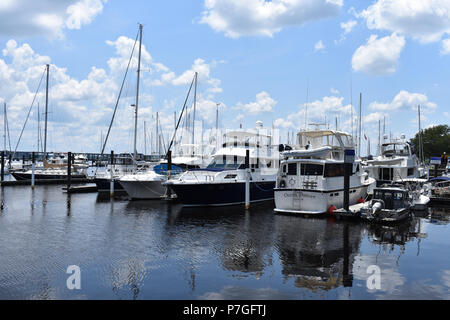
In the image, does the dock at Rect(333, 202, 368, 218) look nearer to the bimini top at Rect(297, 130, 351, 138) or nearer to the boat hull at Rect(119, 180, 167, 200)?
the bimini top at Rect(297, 130, 351, 138)

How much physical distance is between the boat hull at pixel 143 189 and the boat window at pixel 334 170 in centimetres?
1426

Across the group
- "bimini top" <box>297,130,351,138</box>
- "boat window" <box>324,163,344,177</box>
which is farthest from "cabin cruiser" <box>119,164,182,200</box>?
"boat window" <box>324,163,344,177</box>

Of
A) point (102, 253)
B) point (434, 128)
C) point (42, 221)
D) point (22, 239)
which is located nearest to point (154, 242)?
point (102, 253)

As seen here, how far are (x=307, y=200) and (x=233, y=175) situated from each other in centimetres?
624

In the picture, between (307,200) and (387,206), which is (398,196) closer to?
(387,206)

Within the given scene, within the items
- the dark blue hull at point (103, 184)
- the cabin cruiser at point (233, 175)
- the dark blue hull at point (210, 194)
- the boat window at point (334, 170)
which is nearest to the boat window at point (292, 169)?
the boat window at point (334, 170)

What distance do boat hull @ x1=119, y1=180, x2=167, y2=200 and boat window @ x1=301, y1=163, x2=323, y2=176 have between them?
12913 mm

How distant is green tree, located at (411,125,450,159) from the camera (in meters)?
77.2

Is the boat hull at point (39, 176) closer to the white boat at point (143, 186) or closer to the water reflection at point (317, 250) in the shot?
the white boat at point (143, 186)

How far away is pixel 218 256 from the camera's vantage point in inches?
505

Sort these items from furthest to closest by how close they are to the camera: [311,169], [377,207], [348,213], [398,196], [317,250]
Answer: [311,169] < [398,196] < [348,213] < [377,207] < [317,250]

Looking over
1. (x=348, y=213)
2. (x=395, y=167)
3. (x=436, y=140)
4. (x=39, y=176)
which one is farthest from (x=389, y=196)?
(x=436, y=140)
